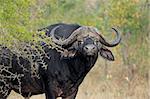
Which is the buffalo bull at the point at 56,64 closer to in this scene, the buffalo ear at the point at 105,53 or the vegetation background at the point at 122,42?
the buffalo ear at the point at 105,53

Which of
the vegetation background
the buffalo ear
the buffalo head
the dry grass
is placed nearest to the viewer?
the buffalo head

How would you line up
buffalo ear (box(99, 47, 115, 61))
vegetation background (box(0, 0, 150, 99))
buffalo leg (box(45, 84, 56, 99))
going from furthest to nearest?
vegetation background (box(0, 0, 150, 99))
buffalo ear (box(99, 47, 115, 61))
buffalo leg (box(45, 84, 56, 99))

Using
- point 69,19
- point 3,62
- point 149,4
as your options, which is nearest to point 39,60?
point 3,62

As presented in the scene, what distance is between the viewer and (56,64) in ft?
35.6

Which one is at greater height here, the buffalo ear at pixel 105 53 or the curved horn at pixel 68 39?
the curved horn at pixel 68 39

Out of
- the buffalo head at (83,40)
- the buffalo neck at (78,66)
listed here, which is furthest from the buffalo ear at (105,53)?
the buffalo neck at (78,66)

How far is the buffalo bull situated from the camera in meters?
10.6

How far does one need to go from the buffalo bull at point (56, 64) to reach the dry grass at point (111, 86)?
10.0 feet

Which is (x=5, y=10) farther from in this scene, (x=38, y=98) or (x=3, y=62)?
(x=38, y=98)

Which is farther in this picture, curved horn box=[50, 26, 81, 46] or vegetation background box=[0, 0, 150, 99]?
vegetation background box=[0, 0, 150, 99]

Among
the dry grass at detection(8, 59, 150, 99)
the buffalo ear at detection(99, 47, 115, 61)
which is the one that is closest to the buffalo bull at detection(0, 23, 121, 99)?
the buffalo ear at detection(99, 47, 115, 61)

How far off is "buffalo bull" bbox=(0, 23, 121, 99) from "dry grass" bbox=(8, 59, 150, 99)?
3.06m

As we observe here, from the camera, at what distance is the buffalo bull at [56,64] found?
10609mm

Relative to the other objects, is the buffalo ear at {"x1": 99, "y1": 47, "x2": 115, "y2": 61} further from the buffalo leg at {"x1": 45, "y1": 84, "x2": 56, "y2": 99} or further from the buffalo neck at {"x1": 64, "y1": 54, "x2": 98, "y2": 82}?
the buffalo leg at {"x1": 45, "y1": 84, "x2": 56, "y2": 99}
